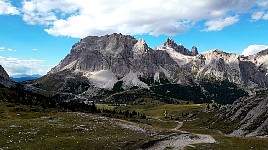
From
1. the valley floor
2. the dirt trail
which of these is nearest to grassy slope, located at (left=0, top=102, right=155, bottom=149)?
the valley floor

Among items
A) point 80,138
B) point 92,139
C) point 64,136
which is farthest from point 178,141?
point 64,136

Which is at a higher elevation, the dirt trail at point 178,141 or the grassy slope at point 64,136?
the grassy slope at point 64,136

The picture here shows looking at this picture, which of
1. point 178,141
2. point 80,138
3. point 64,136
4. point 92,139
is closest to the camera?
point 92,139

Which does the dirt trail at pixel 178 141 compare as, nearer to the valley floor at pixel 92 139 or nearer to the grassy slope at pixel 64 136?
the valley floor at pixel 92 139

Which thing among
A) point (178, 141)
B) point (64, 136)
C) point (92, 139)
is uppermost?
point (64, 136)

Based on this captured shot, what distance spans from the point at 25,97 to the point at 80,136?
11532cm

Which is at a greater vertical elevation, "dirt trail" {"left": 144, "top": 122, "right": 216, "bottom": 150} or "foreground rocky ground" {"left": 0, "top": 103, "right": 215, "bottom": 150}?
"foreground rocky ground" {"left": 0, "top": 103, "right": 215, "bottom": 150}

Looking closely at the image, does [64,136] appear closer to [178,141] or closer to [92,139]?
[92,139]

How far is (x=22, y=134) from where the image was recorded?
64.8 m

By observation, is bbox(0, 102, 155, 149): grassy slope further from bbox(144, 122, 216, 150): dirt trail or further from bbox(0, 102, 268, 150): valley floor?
bbox(144, 122, 216, 150): dirt trail

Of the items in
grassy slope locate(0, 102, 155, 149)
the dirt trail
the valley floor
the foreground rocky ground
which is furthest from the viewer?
the dirt trail

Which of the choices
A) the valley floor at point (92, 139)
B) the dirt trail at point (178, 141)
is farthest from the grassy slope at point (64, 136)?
the dirt trail at point (178, 141)

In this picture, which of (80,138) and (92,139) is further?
(80,138)

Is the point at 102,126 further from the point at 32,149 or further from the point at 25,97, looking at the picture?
the point at 25,97
